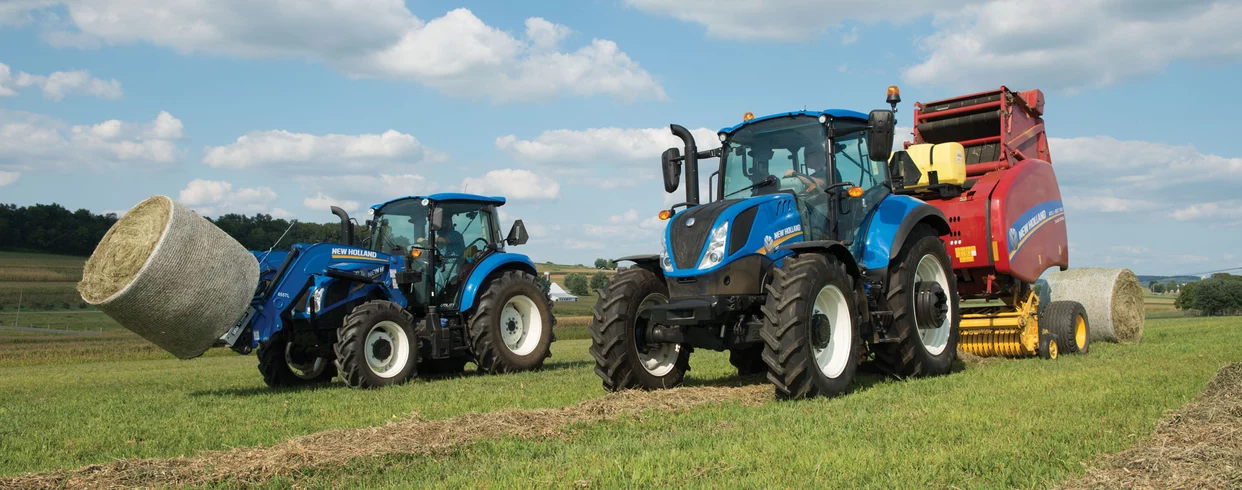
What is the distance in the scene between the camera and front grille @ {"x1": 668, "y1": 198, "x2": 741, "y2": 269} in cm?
724

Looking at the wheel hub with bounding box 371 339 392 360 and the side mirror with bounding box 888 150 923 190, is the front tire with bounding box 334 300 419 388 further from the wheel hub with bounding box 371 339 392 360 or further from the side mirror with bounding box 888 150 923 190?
the side mirror with bounding box 888 150 923 190

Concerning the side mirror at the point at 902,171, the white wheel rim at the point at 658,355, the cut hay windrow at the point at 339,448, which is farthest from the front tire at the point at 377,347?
the side mirror at the point at 902,171

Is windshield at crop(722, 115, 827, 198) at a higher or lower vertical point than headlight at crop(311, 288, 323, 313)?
higher

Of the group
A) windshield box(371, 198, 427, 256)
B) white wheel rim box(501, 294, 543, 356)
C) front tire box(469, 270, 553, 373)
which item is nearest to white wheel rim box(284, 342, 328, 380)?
windshield box(371, 198, 427, 256)

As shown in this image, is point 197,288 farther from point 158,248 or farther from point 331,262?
point 331,262

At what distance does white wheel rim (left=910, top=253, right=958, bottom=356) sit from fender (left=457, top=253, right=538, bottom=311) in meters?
5.33

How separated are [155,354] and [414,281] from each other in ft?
49.6

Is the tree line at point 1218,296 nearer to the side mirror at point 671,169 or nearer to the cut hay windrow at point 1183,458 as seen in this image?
the side mirror at point 671,169

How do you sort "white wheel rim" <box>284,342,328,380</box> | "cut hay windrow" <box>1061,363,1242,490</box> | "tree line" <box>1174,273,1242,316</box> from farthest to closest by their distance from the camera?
1. "tree line" <box>1174,273,1242,316</box>
2. "white wheel rim" <box>284,342,328,380</box>
3. "cut hay windrow" <box>1061,363,1242,490</box>

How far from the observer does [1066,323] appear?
1088cm

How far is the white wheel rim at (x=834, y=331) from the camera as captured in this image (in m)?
7.34

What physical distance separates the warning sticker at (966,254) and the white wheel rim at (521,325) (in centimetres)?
532

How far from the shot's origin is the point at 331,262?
10.5 m

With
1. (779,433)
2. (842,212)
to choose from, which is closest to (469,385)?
(842,212)
